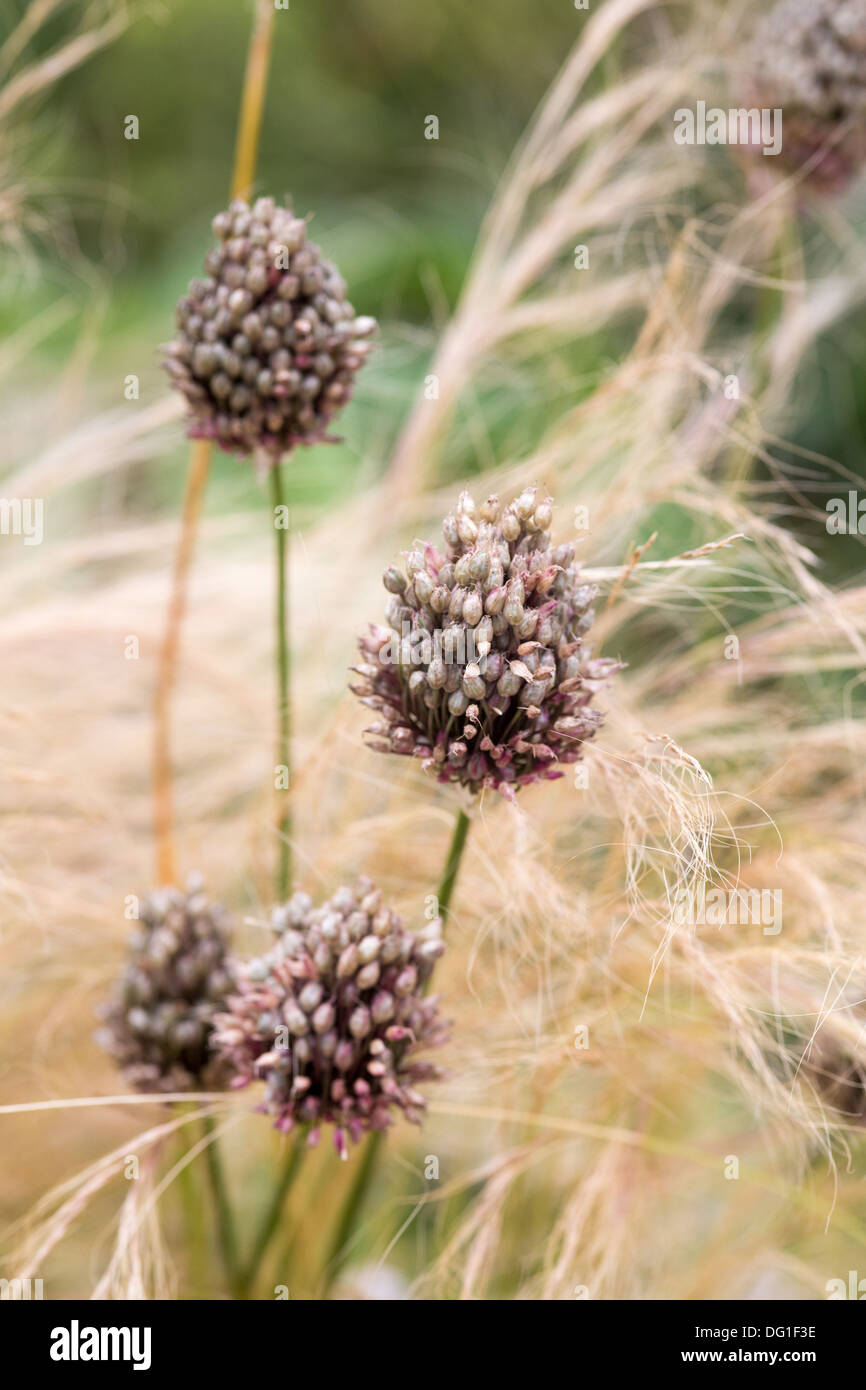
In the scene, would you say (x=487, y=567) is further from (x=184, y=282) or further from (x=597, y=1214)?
(x=184, y=282)

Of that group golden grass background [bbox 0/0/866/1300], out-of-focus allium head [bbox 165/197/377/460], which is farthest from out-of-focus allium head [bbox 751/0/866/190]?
out-of-focus allium head [bbox 165/197/377/460]

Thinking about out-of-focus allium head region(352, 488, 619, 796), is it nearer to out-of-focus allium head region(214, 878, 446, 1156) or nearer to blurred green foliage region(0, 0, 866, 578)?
out-of-focus allium head region(214, 878, 446, 1156)

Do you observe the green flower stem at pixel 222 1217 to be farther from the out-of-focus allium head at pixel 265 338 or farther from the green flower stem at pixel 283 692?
the out-of-focus allium head at pixel 265 338

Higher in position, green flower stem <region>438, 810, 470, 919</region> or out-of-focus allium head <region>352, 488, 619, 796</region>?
out-of-focus allium head <region>352, 488, 619, 796</region>

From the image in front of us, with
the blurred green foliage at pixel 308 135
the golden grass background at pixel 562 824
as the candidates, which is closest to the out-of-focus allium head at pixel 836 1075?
the golden grass background at pixel 562 824

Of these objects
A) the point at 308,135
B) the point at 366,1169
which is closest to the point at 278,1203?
the point at 366,1169
